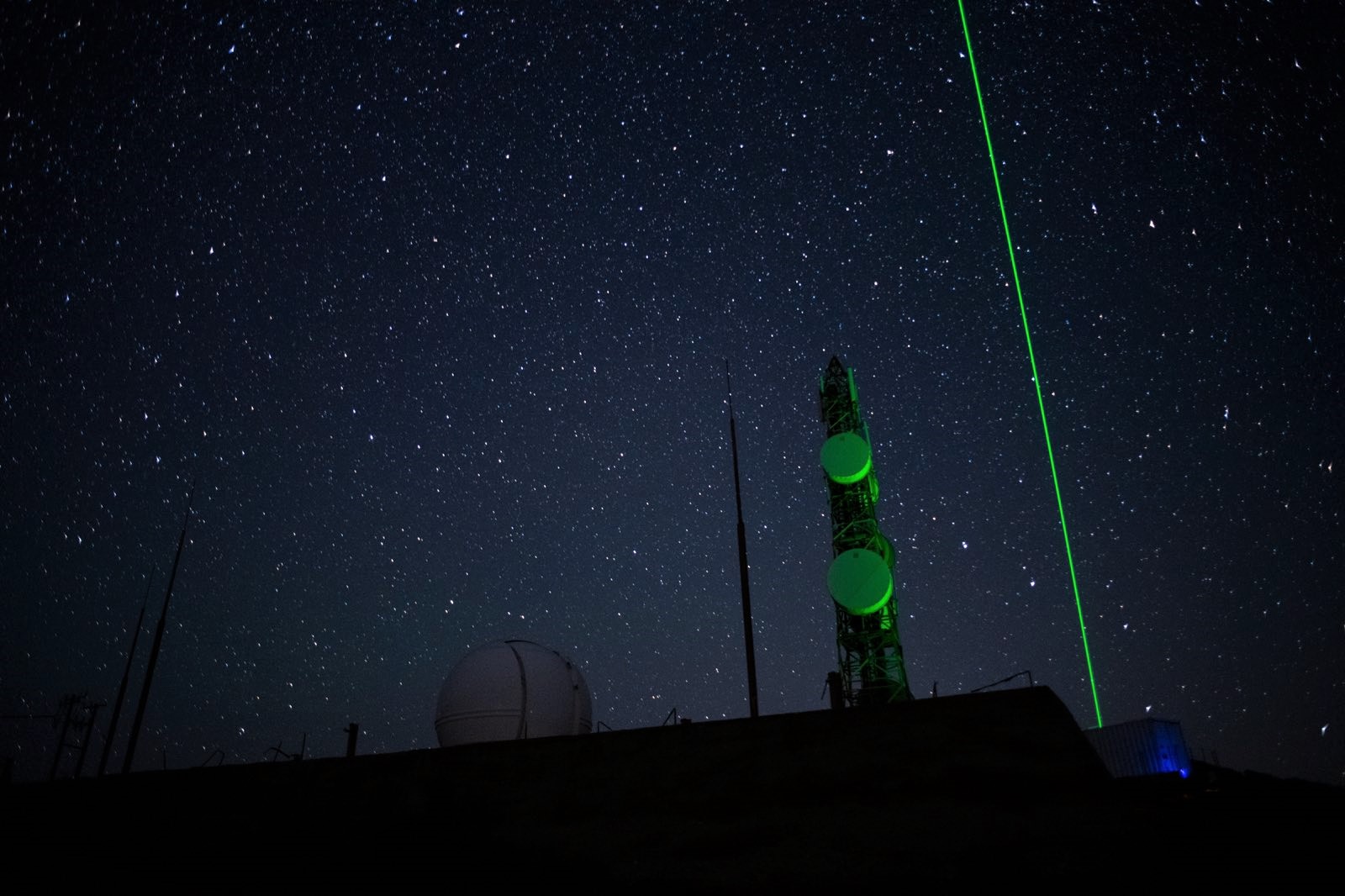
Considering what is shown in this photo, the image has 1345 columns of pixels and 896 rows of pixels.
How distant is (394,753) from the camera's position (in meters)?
5.80

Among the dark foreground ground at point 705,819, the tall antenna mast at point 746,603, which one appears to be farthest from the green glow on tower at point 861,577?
the dark foreground ground at point 705,819

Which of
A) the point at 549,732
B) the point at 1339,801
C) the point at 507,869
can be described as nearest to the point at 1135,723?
the point at 1339,801

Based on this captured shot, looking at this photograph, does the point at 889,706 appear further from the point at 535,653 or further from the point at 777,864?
the point at 535,653

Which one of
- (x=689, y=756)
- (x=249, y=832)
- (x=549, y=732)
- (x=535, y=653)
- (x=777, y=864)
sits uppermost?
(x=535, y=653)

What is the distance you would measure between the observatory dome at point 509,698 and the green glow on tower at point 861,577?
36.9ft

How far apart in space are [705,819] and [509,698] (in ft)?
33.5

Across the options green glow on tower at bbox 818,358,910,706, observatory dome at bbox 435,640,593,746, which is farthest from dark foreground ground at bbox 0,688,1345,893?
green glow on tower at bbox 818,358,910,706

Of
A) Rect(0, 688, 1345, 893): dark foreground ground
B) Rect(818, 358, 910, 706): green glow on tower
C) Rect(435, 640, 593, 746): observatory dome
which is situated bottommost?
Rect(0, 688, 1345, 893): dark foreground ground

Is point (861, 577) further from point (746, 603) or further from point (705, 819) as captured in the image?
point (705, 819)

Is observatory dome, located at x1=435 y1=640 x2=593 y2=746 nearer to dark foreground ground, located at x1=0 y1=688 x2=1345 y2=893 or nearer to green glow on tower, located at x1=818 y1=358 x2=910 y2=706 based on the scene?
dark foreground ground, located at x1=0 y1=688 x2=1345 y2=893

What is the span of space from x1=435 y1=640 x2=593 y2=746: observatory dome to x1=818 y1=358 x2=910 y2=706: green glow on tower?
36.9 ft

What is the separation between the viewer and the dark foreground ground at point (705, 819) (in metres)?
3.50

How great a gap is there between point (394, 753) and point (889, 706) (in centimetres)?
393

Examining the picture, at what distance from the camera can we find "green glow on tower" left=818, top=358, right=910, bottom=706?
76.9 feet
